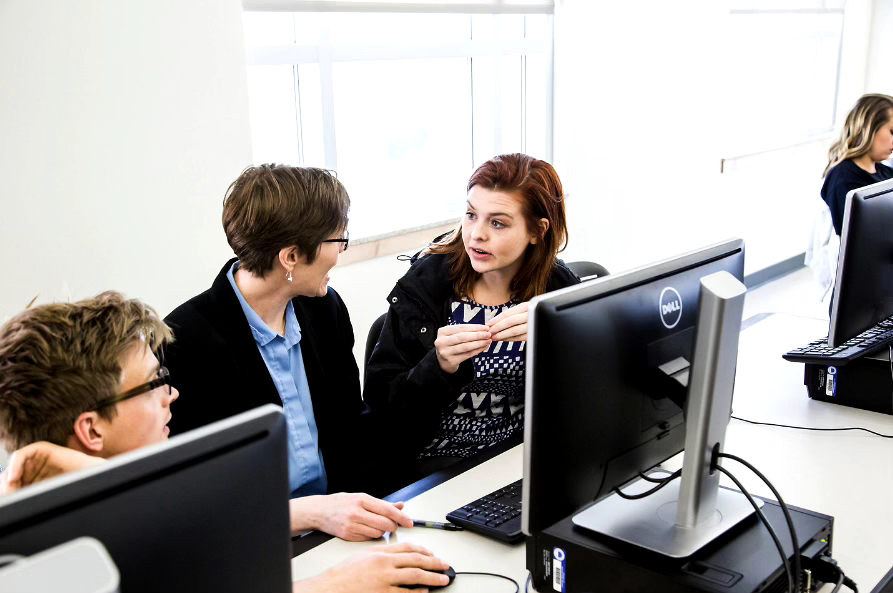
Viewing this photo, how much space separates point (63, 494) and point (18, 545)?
51 millimetres

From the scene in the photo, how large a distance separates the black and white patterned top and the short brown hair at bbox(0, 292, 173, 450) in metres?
1.07

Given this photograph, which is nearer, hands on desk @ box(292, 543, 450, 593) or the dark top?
hands on desk @ box(292, 543, 450, 593)

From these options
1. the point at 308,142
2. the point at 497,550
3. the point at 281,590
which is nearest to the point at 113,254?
the point at 308,142

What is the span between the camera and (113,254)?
2.62m

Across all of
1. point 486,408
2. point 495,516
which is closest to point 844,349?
point 486,408

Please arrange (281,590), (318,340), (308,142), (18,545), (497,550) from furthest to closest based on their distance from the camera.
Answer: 1. (308,142)
2. (318,340)
3. (497,550)
4. (281,590)
5. (18,545)

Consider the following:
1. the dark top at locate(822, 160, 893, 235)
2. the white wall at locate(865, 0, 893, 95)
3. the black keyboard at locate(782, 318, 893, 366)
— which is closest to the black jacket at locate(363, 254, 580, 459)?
the black keyboard at locate(782, 318, 893, 366)

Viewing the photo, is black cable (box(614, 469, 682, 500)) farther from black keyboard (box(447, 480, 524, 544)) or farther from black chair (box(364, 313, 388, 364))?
black chair (box(364, 313, 388, 364))

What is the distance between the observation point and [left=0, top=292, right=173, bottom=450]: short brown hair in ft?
3.94

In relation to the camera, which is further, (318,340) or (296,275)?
(318,340)

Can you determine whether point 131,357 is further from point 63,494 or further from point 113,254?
point 113,254

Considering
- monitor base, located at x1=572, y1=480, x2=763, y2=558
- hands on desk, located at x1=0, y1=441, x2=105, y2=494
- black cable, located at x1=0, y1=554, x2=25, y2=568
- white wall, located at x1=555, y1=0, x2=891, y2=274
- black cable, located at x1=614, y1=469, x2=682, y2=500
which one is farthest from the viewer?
white wall, located at x1=555, y1=0, x2=891, y2=274

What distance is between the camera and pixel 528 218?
2.27 m

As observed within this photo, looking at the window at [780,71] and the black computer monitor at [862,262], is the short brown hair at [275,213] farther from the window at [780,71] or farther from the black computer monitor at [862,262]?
the window at [780,71]
